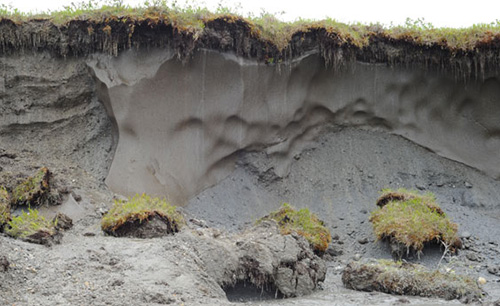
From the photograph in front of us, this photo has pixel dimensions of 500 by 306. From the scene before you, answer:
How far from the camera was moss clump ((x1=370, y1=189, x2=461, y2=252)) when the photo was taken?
31.5 ft

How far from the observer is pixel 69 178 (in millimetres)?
10344

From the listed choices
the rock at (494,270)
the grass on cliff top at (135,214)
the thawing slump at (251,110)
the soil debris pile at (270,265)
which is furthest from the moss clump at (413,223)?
the grass on cliff top at (135,214)

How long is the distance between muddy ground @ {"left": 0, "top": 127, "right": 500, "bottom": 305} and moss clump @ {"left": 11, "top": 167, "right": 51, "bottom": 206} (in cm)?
24

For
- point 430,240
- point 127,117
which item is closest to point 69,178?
point 127,117

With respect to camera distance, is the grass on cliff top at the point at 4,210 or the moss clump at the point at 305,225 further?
the moss clump at the point at 305,225

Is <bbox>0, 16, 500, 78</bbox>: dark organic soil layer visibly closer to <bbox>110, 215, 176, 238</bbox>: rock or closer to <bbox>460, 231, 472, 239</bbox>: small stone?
<bbox>460, 231, 472, 239</bbox>: small stone

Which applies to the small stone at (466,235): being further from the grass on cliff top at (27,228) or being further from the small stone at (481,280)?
the grass on cliff top at (27,228)

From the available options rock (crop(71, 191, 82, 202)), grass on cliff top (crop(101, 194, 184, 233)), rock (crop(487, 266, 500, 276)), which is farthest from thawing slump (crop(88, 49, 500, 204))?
rock (crop(487, 266, 500, 276))

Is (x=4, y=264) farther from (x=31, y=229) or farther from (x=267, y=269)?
(x=267, y=269)

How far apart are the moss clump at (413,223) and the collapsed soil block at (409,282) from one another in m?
1.27

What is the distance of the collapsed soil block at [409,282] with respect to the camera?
782 centimetres

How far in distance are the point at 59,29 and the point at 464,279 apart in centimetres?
813

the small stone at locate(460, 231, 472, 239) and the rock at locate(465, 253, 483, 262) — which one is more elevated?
the small stone at locate(460, 231, 472, 239)

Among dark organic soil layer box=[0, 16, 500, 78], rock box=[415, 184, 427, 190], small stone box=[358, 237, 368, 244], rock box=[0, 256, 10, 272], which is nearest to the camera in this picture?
rock box=[0, 256, 10, 272]
